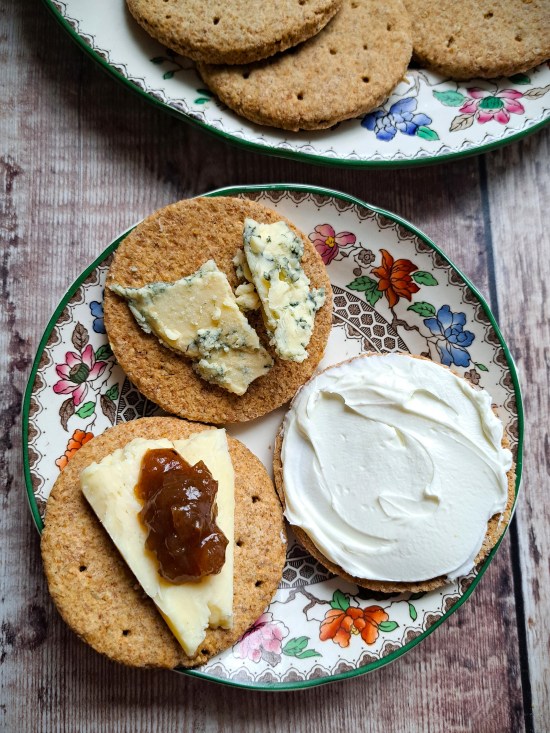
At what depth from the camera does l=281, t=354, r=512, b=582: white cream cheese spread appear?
1990 mm

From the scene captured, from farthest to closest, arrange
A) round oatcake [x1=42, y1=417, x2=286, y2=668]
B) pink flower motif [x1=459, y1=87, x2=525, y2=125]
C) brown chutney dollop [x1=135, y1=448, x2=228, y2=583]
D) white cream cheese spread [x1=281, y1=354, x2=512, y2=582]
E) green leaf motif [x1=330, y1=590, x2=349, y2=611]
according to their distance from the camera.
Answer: pink flower motif [x1=459, y1=87, x2=525, y2=125] < green leaf motif [x1=330, y1=590, x2=349, y2=611] < white cream cheese spread [x1=281, y1=354, x2=512, y2=582] < round oatcake [x1=42, y1=417, x2=286, y2=668] < brown chutney dollop [x1=135, y1=448, x2=228, y2=583]

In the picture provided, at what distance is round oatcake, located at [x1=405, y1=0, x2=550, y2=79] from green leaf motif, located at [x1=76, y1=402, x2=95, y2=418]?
1.55 meters

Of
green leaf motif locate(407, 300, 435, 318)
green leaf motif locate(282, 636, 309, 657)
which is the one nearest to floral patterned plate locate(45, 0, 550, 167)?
green leaf motif locate(407, 300, 435, 318)

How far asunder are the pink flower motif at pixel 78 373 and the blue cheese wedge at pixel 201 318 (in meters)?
0.21

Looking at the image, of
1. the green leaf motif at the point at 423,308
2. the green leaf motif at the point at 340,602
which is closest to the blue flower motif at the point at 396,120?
the green leaf motif at the point at 423,308

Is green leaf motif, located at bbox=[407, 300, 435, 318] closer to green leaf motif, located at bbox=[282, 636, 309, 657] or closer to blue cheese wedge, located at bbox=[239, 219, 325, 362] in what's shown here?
blue cheese wedge, located at bbox=[239, 219, 325, 362]

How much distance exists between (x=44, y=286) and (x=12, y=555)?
34.2 inches

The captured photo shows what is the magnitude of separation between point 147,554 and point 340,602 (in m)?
0.65

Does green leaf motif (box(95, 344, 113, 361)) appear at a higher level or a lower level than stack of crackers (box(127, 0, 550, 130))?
lower

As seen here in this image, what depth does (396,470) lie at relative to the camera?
1998mm

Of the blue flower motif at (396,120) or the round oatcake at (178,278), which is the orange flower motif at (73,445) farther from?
the blue flower motif at (396,120)

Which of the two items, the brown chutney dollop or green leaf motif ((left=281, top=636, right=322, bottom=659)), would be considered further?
green leaf motif ((left=281, top=636, right=322, bottom=659))

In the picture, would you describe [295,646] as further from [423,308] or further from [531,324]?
[531,324]

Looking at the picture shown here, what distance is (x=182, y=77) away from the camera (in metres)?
2.11
